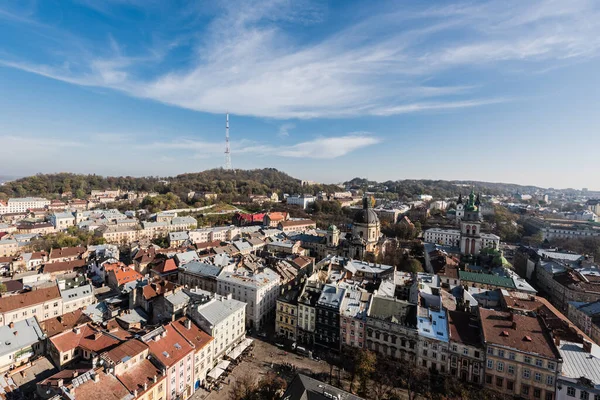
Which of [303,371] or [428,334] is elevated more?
[428,334]

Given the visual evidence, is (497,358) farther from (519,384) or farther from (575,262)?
(575,262)

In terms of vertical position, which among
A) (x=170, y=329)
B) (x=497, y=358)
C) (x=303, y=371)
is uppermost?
(x=170, y=329)

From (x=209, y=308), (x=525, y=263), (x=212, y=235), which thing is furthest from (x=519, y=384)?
(x=212, y=235)

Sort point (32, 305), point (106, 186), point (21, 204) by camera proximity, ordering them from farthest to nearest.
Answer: point (106, 186) → point (21, 204) → point (32, 305)

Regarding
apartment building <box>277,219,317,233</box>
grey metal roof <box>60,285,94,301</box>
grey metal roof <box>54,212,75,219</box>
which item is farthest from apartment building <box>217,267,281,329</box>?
grey metal roof <box>54,212,75,219</box>

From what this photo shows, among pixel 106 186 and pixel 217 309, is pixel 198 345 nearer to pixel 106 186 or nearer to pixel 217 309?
pixel 217 309

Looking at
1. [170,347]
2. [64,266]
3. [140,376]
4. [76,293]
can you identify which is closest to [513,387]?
[170,347]
